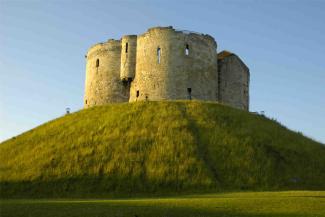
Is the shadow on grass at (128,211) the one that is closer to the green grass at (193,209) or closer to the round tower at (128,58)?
the green grass at (193,209)

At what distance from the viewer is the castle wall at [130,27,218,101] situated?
41469 mm

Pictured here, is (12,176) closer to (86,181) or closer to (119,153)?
(86,181)

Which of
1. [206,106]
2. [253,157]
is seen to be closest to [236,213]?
[253,157]

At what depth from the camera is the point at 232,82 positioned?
45281mm

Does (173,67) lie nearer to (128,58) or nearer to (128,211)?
(128,58)

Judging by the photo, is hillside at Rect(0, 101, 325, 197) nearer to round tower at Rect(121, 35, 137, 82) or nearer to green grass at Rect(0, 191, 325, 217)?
round tower at Rect(121, 35, 137, 82)

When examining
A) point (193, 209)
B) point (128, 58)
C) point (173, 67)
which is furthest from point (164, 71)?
point (193, 209)

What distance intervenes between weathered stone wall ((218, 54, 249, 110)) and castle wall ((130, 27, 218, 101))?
1667mm

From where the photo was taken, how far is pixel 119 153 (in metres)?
28.9

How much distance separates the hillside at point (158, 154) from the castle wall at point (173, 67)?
4475 millimetres

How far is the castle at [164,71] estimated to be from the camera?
41.7 m

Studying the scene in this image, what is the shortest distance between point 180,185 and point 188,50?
66.0ft

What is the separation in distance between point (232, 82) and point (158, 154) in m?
19.1

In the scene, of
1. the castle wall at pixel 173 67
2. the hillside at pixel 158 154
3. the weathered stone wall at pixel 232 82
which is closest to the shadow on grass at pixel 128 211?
the hillside at pixel 158 154
